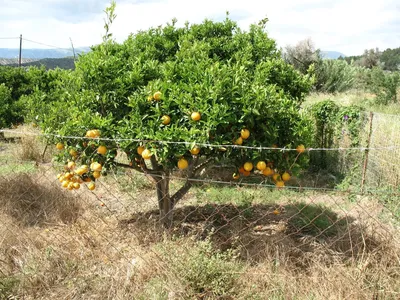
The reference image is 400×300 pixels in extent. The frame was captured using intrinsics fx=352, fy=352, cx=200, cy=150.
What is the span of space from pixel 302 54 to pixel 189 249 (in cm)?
1845

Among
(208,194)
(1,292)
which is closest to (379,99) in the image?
(208,194)

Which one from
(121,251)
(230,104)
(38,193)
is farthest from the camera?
(38,193)

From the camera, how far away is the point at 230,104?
3107 mm

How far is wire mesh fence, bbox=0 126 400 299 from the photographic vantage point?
9.50 feet

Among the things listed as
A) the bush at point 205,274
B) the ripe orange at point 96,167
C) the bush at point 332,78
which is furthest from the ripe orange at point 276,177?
the bush at point 332,78

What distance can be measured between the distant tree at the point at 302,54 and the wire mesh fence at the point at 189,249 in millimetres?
14718

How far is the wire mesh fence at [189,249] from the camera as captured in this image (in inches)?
114

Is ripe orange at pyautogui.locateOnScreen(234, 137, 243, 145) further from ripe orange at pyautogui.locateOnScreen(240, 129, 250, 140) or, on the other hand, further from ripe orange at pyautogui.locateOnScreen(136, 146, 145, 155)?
ripe orange at pyautogui.locateOnScreen(136, 146, 145, 155)

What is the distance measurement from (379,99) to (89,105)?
42.1ft

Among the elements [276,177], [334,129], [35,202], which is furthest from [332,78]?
[35,202]

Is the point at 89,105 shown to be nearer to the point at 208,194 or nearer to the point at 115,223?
the point at 115,223

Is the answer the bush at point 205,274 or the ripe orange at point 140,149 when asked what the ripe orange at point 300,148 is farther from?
the ripe orange at point 140,149

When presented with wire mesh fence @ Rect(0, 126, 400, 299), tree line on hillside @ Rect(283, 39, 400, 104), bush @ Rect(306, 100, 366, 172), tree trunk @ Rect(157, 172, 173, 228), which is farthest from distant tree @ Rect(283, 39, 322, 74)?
tree trunk @ Rect(157, 172, 173, 228)

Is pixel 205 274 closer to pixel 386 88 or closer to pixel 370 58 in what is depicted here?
pixel 386 88
